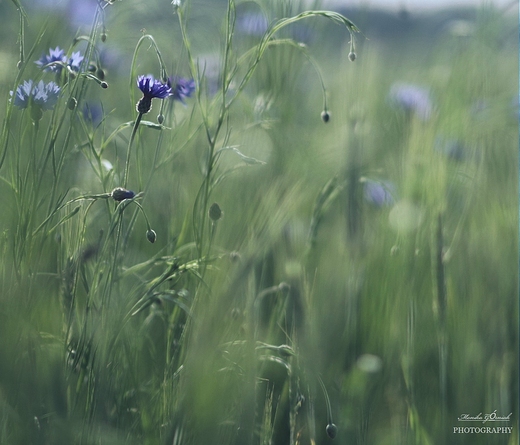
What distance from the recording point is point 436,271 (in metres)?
0.66

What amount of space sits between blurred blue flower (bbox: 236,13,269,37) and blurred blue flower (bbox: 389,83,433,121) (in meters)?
0.23

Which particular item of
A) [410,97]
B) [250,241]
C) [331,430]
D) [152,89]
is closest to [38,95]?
[152,89]

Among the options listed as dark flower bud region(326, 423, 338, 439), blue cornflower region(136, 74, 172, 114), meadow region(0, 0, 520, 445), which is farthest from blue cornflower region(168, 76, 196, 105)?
dark flower bud region(326, 423, 338, 439)

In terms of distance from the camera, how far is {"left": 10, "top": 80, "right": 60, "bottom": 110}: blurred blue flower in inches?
20.7

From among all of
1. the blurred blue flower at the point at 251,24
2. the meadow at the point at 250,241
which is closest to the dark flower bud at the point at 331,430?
the meadow at the point at 250,241

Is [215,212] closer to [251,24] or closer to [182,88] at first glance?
[182,88]

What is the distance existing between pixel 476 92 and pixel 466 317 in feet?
0.88

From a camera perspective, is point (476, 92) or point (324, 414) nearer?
point (324, 414)

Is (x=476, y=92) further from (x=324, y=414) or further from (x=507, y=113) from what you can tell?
(x=324, y=414)

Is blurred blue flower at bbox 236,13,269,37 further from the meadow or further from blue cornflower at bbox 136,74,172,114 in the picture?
blue cornflower at bbox 136,74,172,114

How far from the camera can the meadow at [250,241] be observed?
490 mm

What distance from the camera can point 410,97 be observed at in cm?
102

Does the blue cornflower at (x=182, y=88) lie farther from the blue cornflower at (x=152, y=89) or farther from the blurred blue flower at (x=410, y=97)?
the blurred blue flower at (x=410, y=97)

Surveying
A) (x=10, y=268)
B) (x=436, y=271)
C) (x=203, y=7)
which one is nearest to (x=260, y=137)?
(x=203, y=7)
